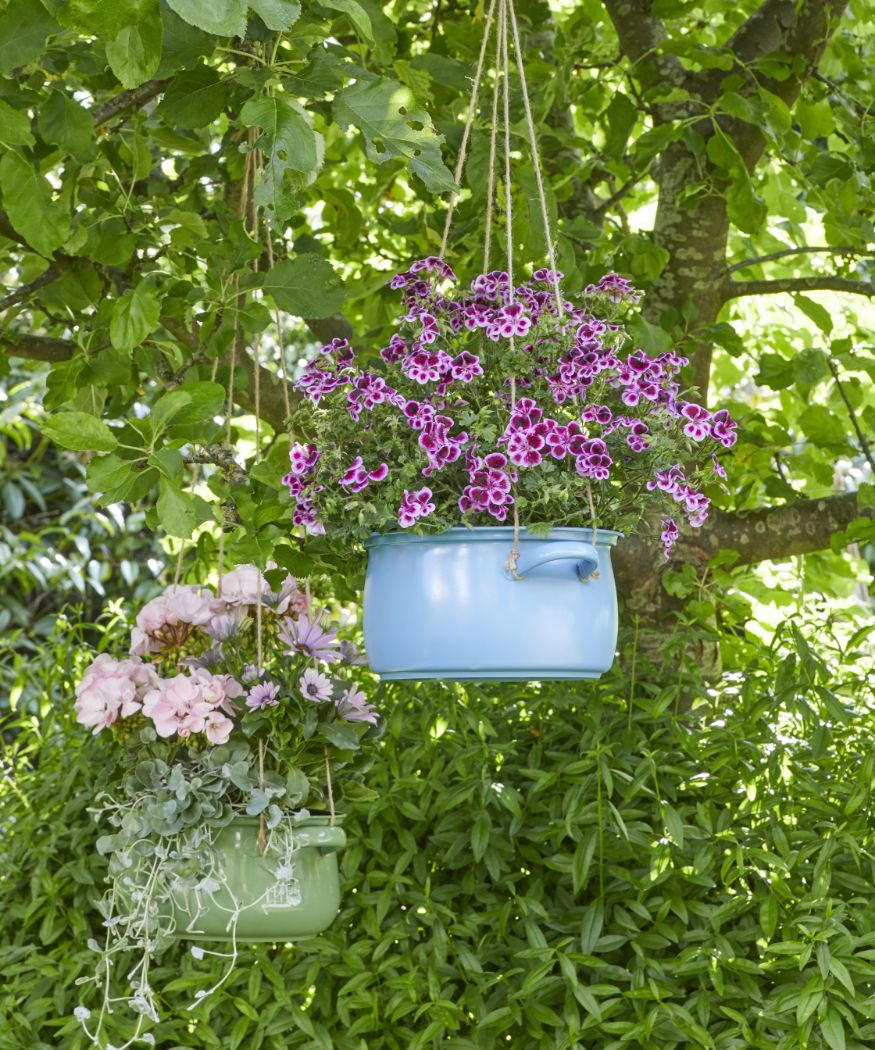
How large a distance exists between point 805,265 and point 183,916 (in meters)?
2.05

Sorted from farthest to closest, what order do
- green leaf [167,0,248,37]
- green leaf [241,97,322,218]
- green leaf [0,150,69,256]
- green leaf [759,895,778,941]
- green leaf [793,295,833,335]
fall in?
green leaf [793,295,833,335] < green leaf [759,895,778,941] < green leaf [0,150,69,256] < green leaf [241,97,322,218] < green leaf [167,0,248,37]

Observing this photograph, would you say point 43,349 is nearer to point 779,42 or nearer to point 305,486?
point 305,486

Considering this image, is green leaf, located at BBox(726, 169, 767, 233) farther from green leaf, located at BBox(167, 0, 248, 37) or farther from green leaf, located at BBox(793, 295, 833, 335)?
green leaf, located at BBox(167, 0, 248, 37)

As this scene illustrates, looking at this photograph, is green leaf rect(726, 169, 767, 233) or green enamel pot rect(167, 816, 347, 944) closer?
green enamel pot rect(167, 816, 347, 944)

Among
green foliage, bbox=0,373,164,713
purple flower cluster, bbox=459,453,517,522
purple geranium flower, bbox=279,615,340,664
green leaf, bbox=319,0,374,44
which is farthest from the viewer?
green foliage, bbox=0,373,164,713

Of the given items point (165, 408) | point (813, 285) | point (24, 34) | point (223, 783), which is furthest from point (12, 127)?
point (813, 285)

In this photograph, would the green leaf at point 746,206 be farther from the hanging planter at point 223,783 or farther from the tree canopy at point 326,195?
the hanging planter at point 223,783

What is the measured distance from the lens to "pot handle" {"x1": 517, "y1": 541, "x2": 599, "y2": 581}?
98cm

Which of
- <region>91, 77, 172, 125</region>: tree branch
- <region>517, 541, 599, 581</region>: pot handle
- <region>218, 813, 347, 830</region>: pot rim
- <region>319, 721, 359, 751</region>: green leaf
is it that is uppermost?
<region>91, 77, 172, 125</region>: tree branch

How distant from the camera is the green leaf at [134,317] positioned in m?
1.13

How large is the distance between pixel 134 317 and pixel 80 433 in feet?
0.81

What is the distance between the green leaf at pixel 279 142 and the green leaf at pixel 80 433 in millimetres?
218

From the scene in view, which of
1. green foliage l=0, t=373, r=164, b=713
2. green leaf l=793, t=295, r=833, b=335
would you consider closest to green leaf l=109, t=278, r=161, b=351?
green leaf l=793, t=295, r=833, b=335

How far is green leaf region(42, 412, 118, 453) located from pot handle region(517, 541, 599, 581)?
35 cm
